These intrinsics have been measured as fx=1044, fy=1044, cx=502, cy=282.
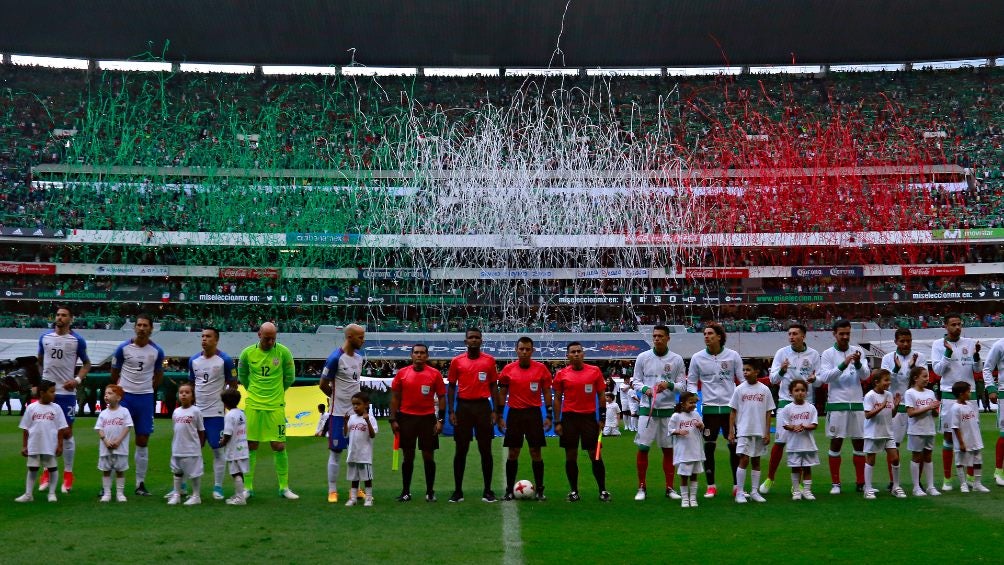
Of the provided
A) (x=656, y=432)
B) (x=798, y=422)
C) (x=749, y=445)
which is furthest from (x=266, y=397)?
(x=798, y=422)

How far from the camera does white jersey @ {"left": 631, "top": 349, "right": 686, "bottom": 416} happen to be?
470 inches

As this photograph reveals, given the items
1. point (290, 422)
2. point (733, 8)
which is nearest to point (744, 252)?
point (733, 8)

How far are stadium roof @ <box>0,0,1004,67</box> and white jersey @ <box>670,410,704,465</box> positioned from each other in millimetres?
46906

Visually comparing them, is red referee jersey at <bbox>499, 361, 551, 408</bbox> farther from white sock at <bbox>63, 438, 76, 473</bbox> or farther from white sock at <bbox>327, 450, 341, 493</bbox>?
white sock at <bbox>63, 438, 76, 473</bbox>

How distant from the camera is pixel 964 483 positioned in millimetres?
12258

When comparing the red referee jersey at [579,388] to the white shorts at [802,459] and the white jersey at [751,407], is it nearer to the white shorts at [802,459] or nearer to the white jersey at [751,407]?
the white jersey at [751,407]

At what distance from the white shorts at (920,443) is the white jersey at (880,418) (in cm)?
31

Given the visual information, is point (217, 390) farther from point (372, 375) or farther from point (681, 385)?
point (372, 375)

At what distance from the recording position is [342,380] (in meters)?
12.0

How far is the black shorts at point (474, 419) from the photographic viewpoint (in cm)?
1193

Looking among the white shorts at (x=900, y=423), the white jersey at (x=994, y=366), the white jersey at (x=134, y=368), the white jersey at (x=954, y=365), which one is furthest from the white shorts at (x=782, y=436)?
the white jersey at (x=134, y=368)

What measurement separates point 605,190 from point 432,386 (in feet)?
130

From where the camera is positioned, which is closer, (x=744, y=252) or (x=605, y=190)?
(x=605, y=190)

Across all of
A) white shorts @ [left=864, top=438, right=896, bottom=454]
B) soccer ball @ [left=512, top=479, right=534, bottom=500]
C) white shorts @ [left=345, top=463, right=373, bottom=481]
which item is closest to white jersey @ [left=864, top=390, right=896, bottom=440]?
white shorts @ [left=864, top=438, right=896, bottom=454]
